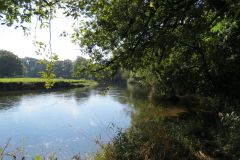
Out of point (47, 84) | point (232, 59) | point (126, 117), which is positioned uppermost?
point (232, 59)

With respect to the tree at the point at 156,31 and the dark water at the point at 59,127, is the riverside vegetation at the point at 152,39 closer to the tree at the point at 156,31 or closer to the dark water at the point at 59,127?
the tree at the point at 156,31

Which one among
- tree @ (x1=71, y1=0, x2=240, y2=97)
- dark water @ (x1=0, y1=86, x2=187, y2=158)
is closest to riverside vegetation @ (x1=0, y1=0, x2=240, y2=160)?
tree @ (x1=71, y1=0, x2=240, y2=97)

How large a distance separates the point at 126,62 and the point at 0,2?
7.93 meters

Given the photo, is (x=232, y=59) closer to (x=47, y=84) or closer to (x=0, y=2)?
(x=47, y=84)

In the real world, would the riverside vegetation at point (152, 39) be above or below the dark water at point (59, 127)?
above

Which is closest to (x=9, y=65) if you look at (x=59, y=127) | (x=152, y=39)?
(x=59, y=127)

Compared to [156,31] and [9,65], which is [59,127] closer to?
[156,31]

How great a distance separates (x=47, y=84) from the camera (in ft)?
22.8

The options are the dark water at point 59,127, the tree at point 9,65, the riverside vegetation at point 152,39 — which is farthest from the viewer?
the tree at point 9,65

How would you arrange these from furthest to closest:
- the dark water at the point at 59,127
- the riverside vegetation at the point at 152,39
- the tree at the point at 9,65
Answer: the tree at the point at 9,65 → the dark water at the point at 59,127 → the riverside vegetation at the point at 152,39

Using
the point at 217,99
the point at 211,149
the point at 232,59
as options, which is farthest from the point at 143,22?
the point at 217,99

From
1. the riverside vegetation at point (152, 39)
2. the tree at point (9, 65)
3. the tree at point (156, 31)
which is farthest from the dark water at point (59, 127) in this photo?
the tree at point (9, 65)

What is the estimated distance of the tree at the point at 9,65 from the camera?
8806 cm

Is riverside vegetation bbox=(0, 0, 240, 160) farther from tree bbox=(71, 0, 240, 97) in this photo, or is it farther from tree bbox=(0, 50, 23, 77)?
tree bbox=(0, 50, 23, 77)
